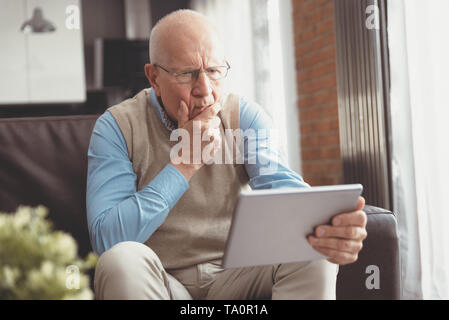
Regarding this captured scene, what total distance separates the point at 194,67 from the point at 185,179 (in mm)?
340

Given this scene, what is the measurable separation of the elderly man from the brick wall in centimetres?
146

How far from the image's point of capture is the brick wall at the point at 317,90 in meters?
2.86

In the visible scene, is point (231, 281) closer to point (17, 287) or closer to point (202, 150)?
point (202, 150)

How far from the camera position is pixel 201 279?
4.20ft

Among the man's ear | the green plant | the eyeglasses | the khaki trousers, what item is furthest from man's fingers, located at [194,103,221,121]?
the green plant

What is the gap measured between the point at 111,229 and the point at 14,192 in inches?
20.2

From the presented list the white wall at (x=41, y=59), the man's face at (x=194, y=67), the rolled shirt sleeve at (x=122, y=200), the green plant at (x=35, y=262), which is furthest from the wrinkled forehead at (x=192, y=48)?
the white wall at (x=41, y=59)

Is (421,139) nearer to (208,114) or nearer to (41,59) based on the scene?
(208,114)

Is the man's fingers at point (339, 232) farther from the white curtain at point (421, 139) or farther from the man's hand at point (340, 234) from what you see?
the white curtain at point (421, 139)

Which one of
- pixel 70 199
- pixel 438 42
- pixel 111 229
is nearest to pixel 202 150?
pixel 111 229

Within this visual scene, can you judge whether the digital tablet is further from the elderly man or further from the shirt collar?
the shirt collar

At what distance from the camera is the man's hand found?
3.15 feet

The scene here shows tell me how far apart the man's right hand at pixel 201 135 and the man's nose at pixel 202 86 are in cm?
5

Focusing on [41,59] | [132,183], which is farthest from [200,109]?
[41,59]
